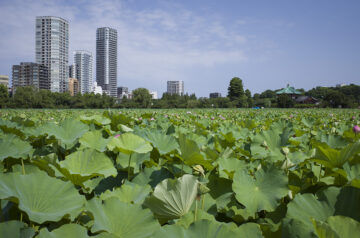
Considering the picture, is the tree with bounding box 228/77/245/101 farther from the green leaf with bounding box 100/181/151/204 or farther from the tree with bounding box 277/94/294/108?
the green leaf with bounding box 100/181/151/204

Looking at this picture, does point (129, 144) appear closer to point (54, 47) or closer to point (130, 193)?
point (130, 193)

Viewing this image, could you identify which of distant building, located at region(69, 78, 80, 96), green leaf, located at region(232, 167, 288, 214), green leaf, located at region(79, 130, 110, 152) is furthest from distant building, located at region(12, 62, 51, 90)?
green leaf, located at region(232, 167, 288, 214)

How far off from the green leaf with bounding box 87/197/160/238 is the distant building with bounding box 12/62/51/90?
9483 cm

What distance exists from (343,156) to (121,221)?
0.55 m

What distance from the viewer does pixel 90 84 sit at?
115688mm

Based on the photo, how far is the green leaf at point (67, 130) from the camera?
104 cm

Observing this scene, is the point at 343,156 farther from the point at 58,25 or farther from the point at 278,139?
the point at 58,25

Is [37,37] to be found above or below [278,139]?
above

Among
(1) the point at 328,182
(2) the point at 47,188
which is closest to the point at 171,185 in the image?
(2) the point at 47,188

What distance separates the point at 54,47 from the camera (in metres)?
88.6

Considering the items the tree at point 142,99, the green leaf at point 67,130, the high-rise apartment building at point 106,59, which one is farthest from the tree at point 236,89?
the high-rise apartment building at point 106,59

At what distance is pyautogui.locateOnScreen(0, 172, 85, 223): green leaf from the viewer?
0.44 meters

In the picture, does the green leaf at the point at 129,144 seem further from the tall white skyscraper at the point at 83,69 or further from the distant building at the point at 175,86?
the distant building at the point at 175,86

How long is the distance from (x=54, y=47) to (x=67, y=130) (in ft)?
333
